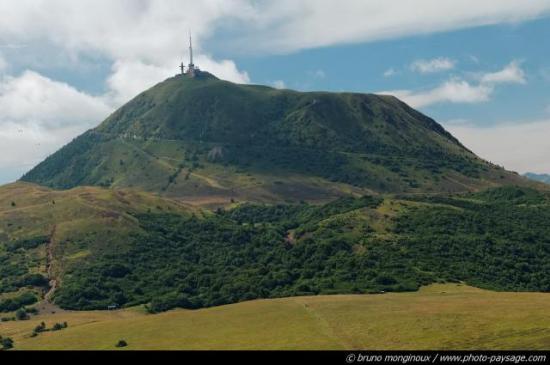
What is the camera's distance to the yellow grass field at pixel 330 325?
5079 inches

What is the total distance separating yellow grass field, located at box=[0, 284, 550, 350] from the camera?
5079 inches

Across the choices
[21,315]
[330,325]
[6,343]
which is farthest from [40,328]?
[330,325]

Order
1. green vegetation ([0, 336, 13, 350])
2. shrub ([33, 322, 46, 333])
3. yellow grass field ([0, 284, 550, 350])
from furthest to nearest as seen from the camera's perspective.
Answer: shrub ([33, 322, 46, 333]) → green vegetation ([0, 336, 13, 350]) → yellow grass field ([0, 284, 550, 350])

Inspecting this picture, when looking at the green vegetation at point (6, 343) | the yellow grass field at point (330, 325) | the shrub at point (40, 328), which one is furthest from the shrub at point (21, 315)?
the green vegetation at point (6, 343)

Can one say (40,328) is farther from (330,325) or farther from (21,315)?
(330,325)

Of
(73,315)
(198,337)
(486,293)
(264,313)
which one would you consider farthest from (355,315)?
(73,315)

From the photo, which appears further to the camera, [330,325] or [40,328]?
[40,328]

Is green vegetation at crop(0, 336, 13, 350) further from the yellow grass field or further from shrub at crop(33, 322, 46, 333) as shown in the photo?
shrub at crop(33, 322, 46, 333)

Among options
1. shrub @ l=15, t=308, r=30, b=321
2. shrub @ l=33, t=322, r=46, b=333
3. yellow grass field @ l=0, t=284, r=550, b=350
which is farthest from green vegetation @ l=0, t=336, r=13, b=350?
shrub @ l=15, t=308, r=30, b=321

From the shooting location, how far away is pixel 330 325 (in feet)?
495

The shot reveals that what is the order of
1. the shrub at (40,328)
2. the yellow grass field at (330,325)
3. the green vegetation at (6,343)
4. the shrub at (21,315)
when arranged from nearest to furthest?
the yellow grass field at (330,325)
the green vegetation at (6,343)
the shrub at (40,328)
the shrub at (21,315)

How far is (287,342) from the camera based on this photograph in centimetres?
13812

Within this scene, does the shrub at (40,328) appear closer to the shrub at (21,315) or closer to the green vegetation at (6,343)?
the green vegetation at (6,343)
